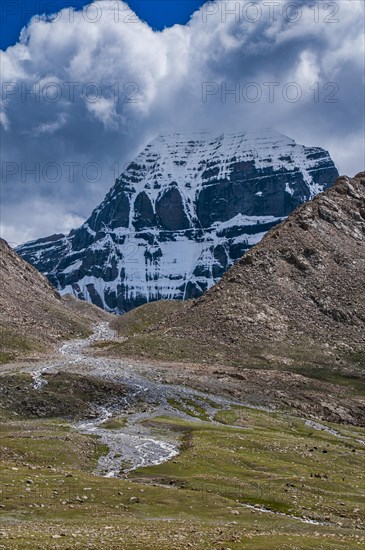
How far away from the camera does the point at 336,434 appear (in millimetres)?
115188

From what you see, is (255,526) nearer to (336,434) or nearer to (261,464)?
(261,464)

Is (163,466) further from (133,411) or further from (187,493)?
(133,411)

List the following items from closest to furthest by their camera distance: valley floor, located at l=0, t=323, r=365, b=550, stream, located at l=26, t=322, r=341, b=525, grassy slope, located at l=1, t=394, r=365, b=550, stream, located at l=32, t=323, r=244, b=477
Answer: grassy slope, located at l=1, t=394, r=365, b=550, valley floor, located at l=0, t=323, r=365, b=550, stream, located at l=26, t=322, r=341, b=525, stream, located at l=32, t=323, r=244, b=477

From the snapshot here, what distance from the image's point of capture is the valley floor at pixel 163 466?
42.8m

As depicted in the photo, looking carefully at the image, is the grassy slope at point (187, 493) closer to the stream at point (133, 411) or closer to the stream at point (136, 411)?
the stream at point (136, 411)

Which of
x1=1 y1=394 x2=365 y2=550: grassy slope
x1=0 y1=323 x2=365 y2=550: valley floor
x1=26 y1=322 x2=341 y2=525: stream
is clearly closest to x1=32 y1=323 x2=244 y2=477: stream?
x1=26 y1=322 x2=341 y2=525: stream

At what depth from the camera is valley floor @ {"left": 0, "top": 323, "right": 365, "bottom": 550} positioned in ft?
140

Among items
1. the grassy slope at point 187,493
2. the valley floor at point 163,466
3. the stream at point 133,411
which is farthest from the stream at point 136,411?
the grassy slope at point 187,493

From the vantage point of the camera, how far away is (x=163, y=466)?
72438 mm

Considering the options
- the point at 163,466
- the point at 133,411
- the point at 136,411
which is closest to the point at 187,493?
the point at 163,466

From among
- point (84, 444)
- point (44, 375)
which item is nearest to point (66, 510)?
point (84, 444)

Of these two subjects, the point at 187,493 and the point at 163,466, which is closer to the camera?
the point at 187,493

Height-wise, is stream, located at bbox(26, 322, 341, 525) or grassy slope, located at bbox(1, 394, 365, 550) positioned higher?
stream, located at bbox(26, 322, 341, 525)

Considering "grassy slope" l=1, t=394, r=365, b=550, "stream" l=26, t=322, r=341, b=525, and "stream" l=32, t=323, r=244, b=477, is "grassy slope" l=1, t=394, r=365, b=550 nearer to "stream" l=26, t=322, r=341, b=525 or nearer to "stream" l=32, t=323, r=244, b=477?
"stream" l=26, t=322, r=341, b=525
